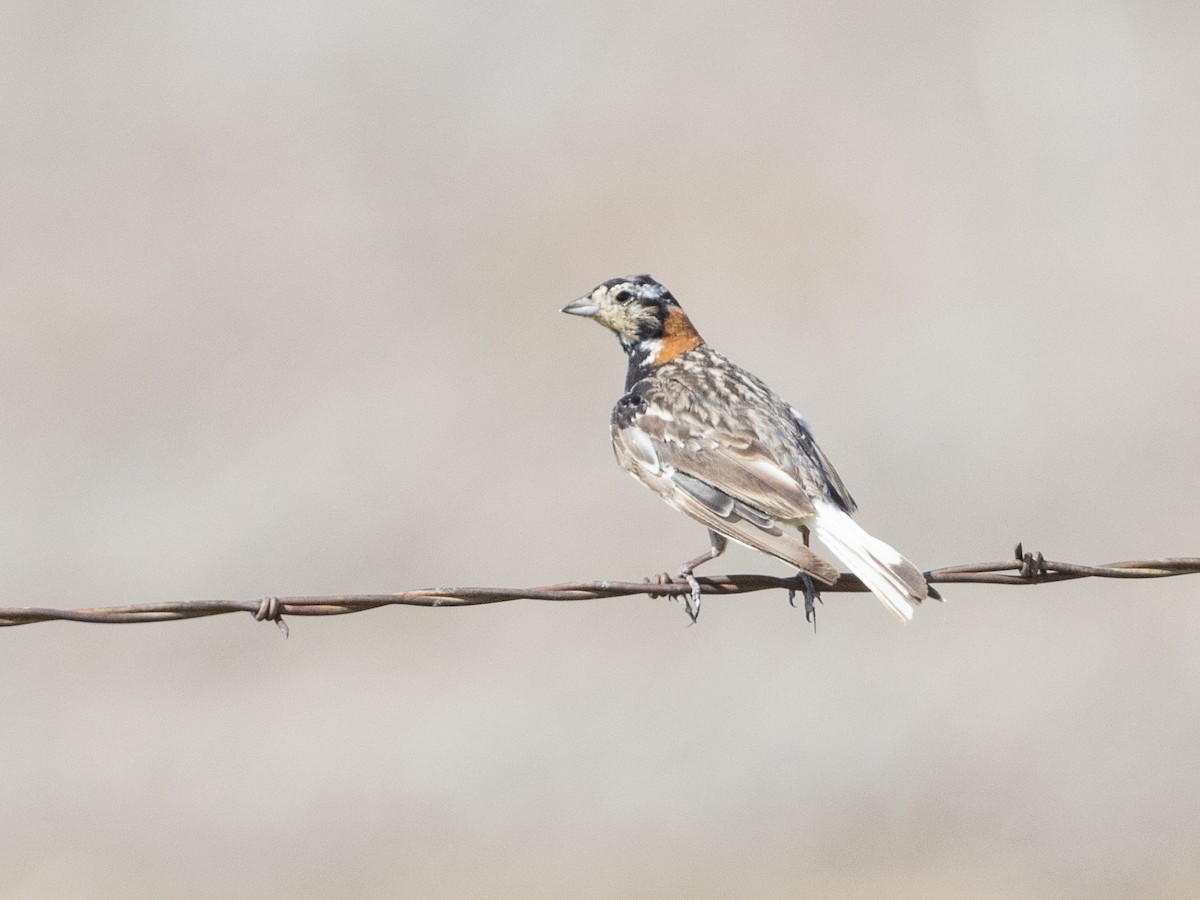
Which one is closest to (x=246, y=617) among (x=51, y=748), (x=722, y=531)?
(x=51, y=748)

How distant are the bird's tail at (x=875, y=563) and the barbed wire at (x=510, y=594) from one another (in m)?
0.13

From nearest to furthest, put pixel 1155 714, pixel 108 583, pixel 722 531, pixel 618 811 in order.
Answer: pixel 722 531 → pixel 618 811 → pixel 1155 714 → pixel 108 583

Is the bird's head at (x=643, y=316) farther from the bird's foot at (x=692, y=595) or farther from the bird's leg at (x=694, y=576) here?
the bird's foot at (x=692, y=595)

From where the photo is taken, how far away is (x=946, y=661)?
83.7ft

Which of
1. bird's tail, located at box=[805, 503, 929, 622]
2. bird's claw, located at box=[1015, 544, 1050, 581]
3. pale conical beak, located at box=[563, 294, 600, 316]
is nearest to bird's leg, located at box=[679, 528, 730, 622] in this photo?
bird's tail, located at box=[805, 503, 929, 622]

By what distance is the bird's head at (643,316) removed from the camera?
33.3 feet

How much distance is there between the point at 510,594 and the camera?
21.0ft

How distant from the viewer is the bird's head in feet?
Answer: 33.3

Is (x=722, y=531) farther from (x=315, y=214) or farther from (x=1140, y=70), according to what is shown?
(x=1140, y=70)

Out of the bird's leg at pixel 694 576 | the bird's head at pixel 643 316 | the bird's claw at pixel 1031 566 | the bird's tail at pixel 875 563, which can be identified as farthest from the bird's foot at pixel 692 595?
the bird's head at pixel 643 316


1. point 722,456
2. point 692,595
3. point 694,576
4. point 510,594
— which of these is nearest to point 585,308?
point 722,456

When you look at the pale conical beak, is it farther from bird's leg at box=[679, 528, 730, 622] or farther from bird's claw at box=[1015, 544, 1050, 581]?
bird's claw at box=[1015, 544, 1050, 581]

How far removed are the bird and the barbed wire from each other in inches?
13.3

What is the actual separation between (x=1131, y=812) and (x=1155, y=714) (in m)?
2.58
